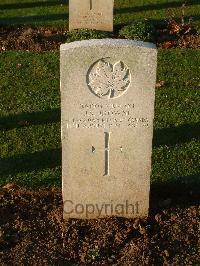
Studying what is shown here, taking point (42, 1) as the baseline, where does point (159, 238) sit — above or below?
below

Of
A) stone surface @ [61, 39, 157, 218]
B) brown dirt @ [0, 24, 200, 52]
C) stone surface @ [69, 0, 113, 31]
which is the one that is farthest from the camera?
stone surface @ [69, 0, 113, 31]

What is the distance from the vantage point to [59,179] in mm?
6613

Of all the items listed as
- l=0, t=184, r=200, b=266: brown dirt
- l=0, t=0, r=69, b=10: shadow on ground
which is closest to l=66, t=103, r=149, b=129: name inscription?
l=0, t=184, r=200, b=266: brown dirt

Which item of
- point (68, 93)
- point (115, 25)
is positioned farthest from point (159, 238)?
point (115, 25)

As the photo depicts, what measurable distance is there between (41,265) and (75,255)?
0.34 m

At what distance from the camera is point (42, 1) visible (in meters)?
13.1

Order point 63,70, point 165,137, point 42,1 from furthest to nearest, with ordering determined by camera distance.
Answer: point 42,1
point 165,137
point 63,70

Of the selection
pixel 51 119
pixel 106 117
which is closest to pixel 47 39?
pixel 51 119

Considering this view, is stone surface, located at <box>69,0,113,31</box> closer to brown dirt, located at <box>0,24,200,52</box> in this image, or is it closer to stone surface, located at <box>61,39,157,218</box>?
brown dirt, located at <box>0,24,200,52</box>

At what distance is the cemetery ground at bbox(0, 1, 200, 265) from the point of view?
5371mm

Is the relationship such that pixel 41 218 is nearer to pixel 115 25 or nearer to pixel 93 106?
pixel 93 106

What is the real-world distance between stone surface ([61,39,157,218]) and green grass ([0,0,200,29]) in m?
6.55

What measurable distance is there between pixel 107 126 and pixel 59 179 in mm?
1614

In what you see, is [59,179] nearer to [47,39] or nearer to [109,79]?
[109,79]
